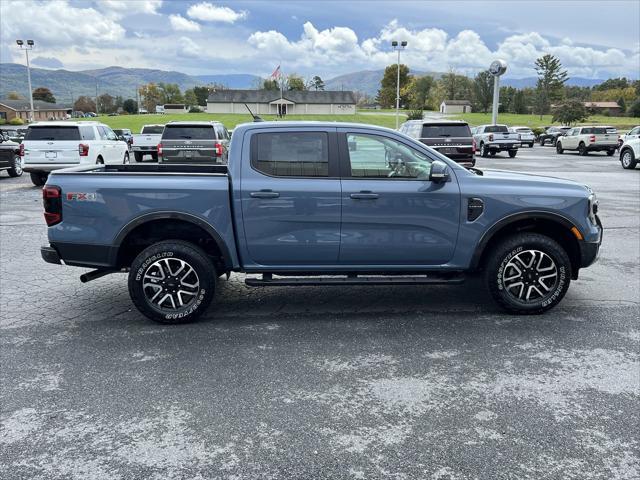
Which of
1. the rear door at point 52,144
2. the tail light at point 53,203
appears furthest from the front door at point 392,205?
the rear door at point 52,144

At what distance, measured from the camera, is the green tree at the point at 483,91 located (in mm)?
113438

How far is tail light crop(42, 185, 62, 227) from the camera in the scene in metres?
4.99

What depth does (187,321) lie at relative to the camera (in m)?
5.17

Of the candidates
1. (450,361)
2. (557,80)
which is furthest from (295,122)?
(557,80)

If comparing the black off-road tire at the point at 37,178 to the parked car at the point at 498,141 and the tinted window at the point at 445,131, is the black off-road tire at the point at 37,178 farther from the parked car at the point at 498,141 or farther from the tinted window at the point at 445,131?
the parked car at the point at 498,141

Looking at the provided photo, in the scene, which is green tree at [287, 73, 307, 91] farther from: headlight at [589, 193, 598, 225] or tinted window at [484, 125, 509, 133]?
headlight at [589, 193, 598, 225]

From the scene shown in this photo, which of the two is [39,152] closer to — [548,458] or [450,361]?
[450,361]

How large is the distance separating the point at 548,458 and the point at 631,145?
73.0ft

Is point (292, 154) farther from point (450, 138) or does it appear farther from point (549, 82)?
point (549, 82)

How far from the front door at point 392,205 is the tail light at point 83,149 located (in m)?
12.2

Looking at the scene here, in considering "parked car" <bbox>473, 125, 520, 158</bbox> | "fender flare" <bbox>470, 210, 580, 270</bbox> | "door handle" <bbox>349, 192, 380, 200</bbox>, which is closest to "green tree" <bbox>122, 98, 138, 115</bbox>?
"parked car" <bbox>473, 125, 520, 158</bbox>

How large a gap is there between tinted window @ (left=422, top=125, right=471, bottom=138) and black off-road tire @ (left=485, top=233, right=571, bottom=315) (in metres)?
13.8

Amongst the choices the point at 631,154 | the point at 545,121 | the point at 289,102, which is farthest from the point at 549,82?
the point at 631,154

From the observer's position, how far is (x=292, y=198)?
4.99m
